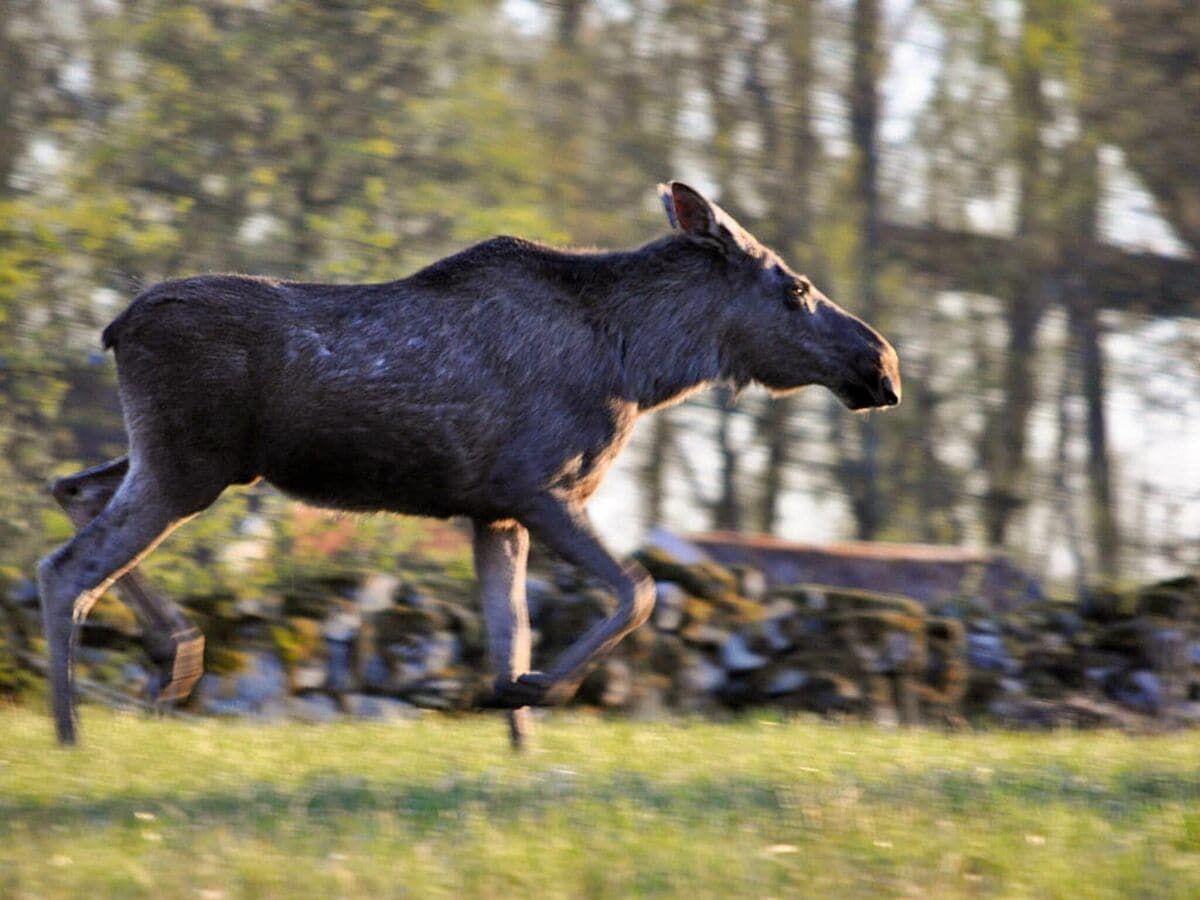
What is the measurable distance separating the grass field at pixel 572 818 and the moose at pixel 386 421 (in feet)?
1.63

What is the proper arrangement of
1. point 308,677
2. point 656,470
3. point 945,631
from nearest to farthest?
point 308,677
point 945,631
point 656,470

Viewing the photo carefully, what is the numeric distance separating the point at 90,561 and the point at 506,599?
66.7 inches

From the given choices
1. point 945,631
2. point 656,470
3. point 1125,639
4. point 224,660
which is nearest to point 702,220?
point 224,660

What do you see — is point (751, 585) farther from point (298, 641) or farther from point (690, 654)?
point (298, 641)

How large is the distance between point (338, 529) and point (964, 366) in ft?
19.4

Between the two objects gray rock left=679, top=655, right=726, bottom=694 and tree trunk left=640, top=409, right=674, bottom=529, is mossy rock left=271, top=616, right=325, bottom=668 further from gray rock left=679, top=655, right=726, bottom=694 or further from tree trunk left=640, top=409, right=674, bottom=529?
tree trunk left=640, top=409, right=674, bottom=529

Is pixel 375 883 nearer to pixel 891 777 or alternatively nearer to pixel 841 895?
pixel 841 895

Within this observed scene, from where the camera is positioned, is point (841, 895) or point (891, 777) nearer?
point (841, 895)

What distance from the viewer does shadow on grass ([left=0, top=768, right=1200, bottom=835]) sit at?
5.34 meters

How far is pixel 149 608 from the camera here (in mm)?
6980

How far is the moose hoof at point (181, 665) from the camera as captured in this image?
6984 millimetres

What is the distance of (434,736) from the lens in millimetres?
7520

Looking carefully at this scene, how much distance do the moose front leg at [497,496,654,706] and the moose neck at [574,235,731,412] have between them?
0.69 meters

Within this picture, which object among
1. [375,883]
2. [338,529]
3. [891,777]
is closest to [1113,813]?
[891,777]
